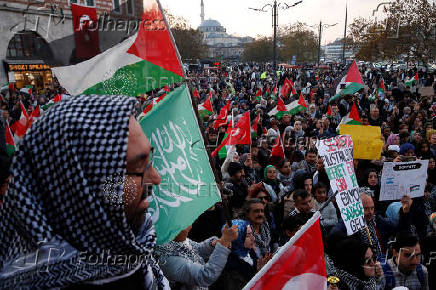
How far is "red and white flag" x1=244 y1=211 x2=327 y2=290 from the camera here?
1735 millimetres

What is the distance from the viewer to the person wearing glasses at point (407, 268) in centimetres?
299

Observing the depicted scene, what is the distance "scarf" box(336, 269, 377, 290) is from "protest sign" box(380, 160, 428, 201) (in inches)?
81.7

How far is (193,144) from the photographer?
2.37m

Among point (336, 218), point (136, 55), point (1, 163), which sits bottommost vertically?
point (336, 218)

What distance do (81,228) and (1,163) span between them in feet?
4.88

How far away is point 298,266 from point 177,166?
94 cm

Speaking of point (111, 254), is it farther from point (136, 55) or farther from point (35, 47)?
point (35, 47)

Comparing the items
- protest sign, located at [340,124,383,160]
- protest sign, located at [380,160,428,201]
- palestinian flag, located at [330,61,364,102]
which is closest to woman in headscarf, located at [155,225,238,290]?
protest sign, located at [380,160,428,201]

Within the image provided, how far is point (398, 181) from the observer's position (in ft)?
15.3

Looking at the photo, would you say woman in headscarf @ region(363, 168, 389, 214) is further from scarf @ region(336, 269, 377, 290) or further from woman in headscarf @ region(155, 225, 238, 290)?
woman in headscarf @ region(155, 225, 238, 290)

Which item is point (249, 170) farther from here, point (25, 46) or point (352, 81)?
point (25, 46)

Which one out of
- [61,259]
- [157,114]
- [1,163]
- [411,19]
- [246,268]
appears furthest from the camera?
[411,19]

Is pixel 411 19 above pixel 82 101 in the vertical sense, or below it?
above

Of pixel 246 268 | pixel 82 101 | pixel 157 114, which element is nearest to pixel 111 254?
pixel 82 101
